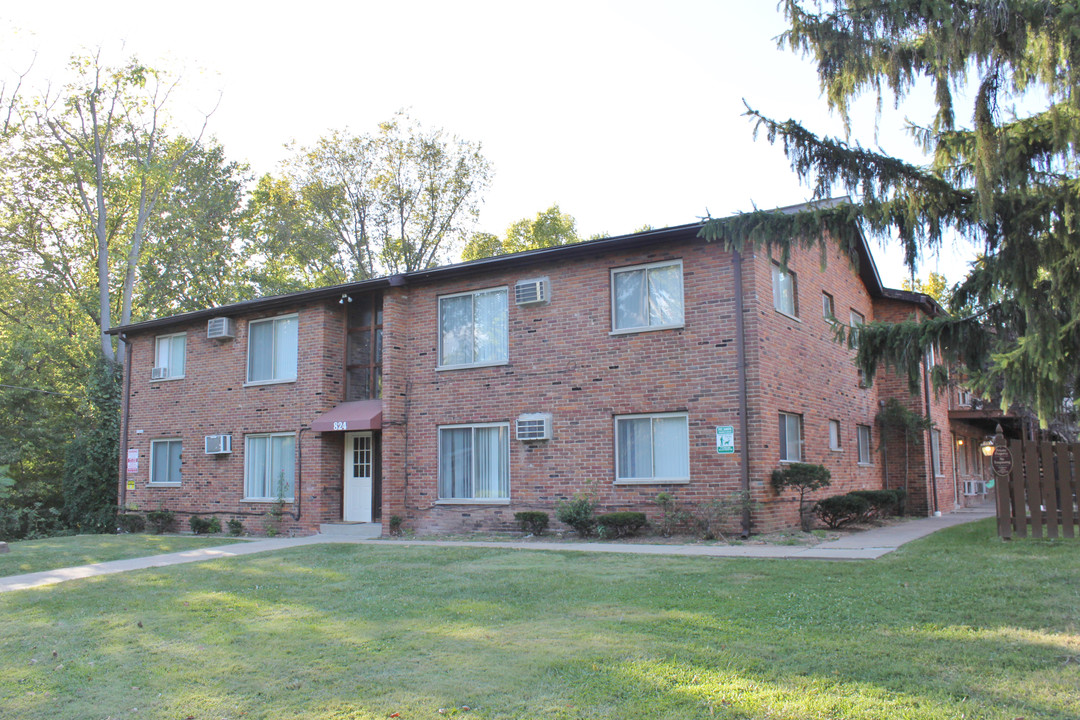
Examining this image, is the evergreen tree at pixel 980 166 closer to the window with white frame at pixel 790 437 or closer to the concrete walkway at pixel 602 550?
the concrete walkway at pixel 602 550

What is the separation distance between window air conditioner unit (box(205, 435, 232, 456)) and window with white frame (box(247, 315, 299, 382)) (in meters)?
1.47

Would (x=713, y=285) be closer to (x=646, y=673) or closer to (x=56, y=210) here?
(x=646, y=673)

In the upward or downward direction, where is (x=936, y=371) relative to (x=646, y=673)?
upward

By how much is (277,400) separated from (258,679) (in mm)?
13991

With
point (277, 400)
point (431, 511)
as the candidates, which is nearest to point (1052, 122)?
point (431, 511)

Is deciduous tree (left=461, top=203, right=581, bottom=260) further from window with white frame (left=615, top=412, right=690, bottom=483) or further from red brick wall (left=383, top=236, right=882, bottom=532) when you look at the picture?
window with white frame (left=615, top=412, right=690, bottom=483)

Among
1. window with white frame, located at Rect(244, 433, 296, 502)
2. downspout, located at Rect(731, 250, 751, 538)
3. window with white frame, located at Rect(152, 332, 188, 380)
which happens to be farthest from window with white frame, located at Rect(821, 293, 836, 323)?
window with white frame, located at Rect(152, 332, 188, 380)

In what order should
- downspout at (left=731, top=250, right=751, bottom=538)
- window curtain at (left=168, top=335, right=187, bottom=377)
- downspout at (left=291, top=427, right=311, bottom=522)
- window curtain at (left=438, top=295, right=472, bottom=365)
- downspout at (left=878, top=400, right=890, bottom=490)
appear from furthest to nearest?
window curtain at (left=168, top=335, right=187, bottom=377)
downspout at (left=878, top=400, right=890, bottom=490)
downspout at (left=291, top=427, right=311, bottom=522)
window curtain at (left=438, top=295, right=472, bottom=365)
downspout at (left=731, top=250, right=751, bottom=538)

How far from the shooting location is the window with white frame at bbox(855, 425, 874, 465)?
19.7 metres

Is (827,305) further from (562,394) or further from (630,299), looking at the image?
(562,394)

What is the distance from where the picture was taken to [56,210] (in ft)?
105

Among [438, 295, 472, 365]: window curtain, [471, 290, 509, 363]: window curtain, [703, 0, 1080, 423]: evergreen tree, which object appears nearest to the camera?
[703, 0, 1080, 423]: evergreen tree

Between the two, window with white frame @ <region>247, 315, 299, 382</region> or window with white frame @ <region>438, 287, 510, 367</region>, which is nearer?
window with white frame @ <region>438, 287, 510, 367</region>

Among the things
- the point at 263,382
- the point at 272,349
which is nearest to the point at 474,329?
the point at 272,349
